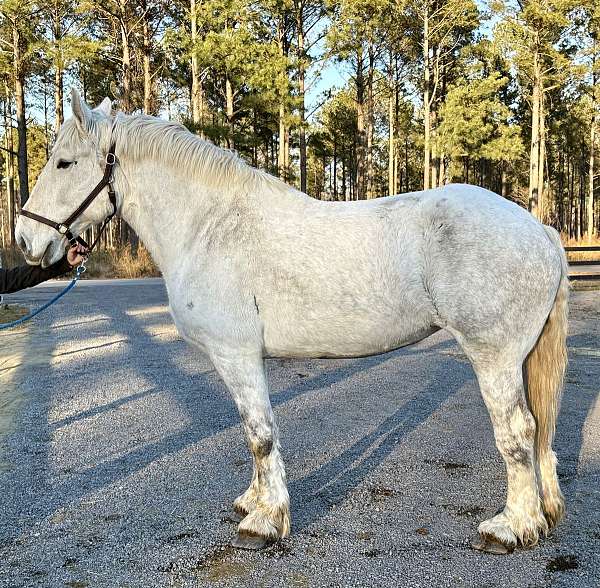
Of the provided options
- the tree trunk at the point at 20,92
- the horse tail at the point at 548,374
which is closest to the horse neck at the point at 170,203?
the horse tail at the point at 548,374

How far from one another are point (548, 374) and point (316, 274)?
1.39 meters

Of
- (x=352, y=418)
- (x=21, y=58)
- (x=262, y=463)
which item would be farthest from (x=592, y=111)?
(x=262, y=463)

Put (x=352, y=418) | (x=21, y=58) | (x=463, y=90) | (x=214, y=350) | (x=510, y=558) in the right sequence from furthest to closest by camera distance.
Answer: (x=463, y=90) < (x=21, y=58) < (x=352, y=418) < (x=214, y=350) < (x=510, y=558)

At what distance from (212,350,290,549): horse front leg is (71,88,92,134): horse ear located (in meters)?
1.44

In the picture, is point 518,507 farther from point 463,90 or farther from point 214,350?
point 463,90

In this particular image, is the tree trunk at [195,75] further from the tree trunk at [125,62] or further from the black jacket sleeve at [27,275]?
the black jacket sleeve at [27,275]

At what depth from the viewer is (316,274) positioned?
109 inches

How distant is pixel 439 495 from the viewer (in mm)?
3314

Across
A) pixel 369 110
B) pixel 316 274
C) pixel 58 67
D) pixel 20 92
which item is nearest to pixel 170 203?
pixel 316 274

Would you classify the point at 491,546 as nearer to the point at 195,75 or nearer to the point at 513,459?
the point at 513,459

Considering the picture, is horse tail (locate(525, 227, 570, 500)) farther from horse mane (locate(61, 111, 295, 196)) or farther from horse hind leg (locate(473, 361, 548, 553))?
horse mane (locate(61, 111, 295, 196))

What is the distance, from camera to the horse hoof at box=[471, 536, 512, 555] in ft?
8.75

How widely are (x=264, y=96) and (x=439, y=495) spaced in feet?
67.5

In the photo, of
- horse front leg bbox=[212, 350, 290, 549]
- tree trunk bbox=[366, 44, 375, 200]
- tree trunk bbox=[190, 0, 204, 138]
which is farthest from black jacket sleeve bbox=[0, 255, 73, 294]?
tree trunk bbox=[366, 44, 375, 200]
